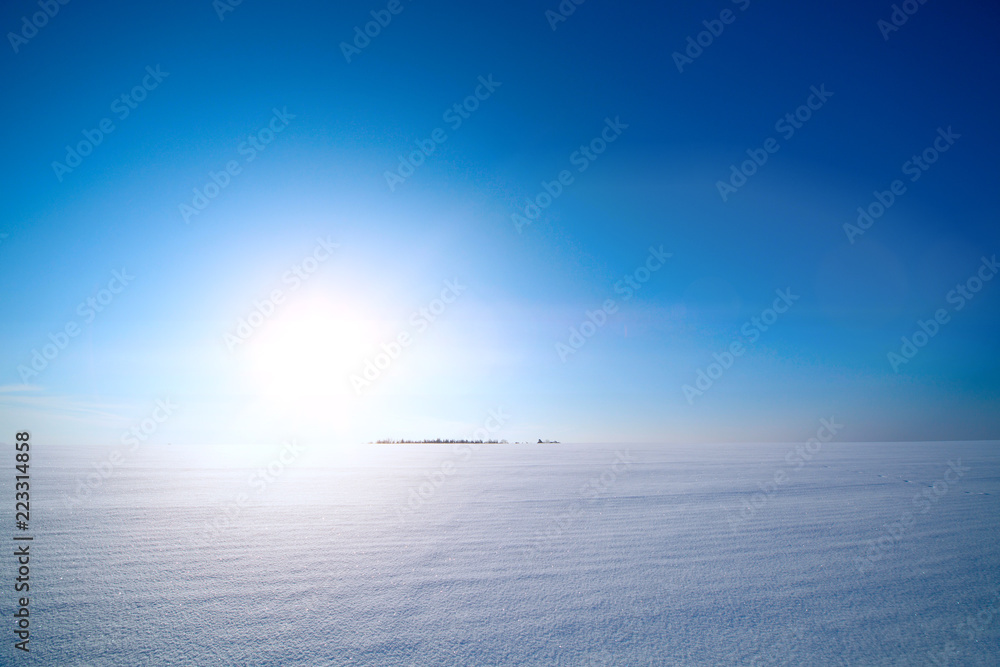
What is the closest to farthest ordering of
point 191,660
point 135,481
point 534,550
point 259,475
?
point 191,660 < point 534,550 < point 135,481 < point 259,475

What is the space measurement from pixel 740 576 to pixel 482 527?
6.58 ft

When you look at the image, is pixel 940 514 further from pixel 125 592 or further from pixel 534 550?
pixel 125 592

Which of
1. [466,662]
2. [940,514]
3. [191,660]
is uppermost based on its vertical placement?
[191,660]

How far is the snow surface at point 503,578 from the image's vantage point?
79.1 inches

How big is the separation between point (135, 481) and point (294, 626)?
4.94m

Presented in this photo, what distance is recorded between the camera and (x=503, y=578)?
2.74 metres

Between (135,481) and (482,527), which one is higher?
(135,481)

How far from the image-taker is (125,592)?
95.3 inches

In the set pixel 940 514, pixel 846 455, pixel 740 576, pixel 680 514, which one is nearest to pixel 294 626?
pixel 740 576

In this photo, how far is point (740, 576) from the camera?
281cm

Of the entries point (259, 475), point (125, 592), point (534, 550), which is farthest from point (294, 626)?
point (259, 475)

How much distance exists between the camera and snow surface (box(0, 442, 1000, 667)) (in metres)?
2.01

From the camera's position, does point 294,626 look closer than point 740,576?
Yes

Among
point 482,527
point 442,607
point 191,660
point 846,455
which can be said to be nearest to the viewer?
point 191,660
